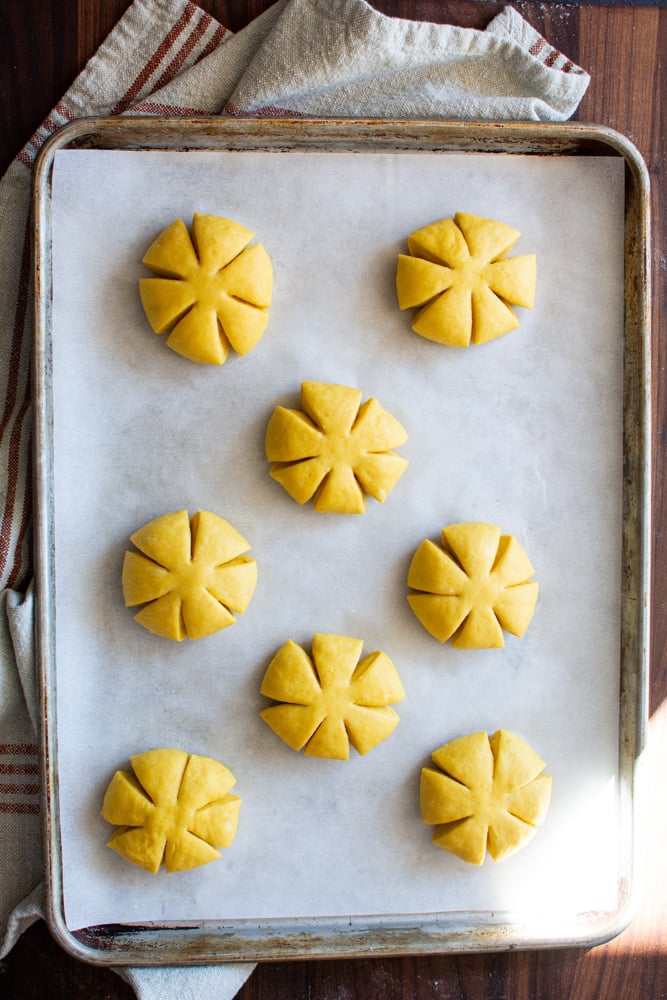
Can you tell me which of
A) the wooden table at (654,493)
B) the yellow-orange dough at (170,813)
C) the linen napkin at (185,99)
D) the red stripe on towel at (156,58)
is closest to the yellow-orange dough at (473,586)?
the wooden table at (654,493)

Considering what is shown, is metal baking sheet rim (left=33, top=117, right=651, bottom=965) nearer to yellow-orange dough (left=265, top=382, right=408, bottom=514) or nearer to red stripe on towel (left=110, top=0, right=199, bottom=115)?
red stripe on towel (left=110, top=0, right=199, bottom=115)

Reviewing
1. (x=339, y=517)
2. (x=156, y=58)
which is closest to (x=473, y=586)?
(x=339, y=517)

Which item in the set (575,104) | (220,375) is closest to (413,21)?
(575,104)

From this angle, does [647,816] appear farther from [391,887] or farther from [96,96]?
[96,96]

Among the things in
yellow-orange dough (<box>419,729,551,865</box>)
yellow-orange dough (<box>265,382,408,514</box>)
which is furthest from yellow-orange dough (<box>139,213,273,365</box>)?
yellow-orange dough (<box>419,729,551,865</box>)

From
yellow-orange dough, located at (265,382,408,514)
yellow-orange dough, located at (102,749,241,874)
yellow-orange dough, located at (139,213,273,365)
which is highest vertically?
yellow-orange dough, located at (139,213,273,365)

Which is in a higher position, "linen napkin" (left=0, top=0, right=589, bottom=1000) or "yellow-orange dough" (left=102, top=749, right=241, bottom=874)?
"linen napkin" (left=0, top=0, right=589, bottom=1000)
